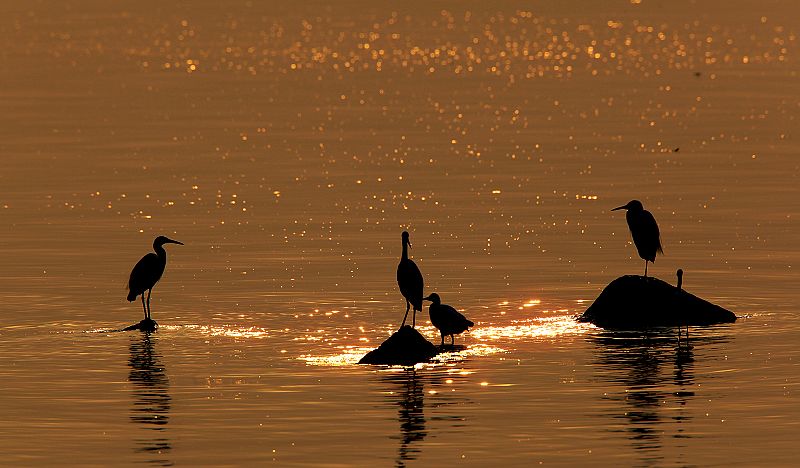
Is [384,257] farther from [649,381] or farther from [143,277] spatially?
[649,381]

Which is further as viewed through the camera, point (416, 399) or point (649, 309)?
point (649, 309)

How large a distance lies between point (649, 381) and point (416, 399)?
3.28m

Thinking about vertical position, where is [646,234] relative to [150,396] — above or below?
above

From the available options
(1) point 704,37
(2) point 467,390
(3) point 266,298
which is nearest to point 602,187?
(3) point 266,298

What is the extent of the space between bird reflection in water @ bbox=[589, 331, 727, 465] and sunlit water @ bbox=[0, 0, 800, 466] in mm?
65

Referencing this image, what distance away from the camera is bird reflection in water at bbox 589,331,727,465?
25422 millimetres

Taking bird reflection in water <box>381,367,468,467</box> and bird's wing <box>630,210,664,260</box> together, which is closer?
bird reflection in water <box>381,367,468,467</box>

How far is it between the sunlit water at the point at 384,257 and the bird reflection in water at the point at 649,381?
0.21 ft

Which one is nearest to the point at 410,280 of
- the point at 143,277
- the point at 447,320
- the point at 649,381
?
the point at 447,320

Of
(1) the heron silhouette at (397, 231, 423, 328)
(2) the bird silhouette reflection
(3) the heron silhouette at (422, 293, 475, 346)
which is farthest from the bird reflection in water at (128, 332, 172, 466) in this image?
(3) the heron silhouette at (422, 293, 475, 346)

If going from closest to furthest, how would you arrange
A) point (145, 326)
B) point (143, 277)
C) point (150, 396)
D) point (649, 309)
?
1. point (150, 396)
2. point (145, 326)
3. point (649, 309)
4. point (143, 277)

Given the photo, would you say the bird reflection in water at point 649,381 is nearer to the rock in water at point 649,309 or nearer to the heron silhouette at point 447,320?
the rock in water at point 649,309

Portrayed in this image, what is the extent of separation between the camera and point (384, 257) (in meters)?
40.3

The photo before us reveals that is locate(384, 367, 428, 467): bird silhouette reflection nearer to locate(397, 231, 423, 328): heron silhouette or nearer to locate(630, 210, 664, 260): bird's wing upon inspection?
locate(397, 231, 423, 328): heron silhouette
